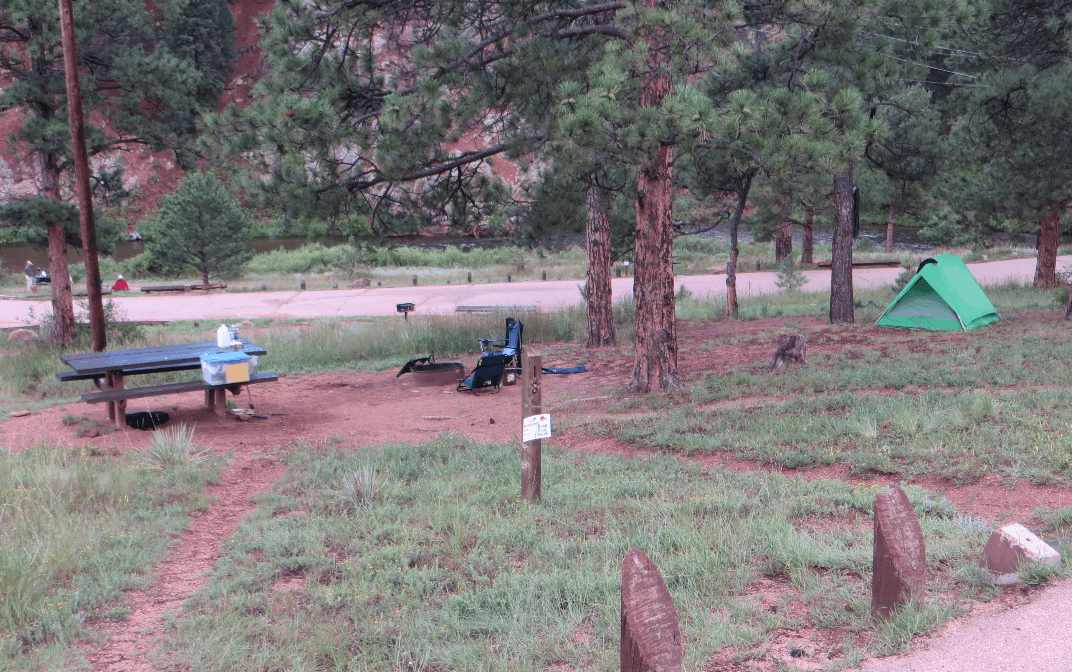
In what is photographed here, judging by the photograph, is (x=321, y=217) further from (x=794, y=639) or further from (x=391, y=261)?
(x=391, y=261)

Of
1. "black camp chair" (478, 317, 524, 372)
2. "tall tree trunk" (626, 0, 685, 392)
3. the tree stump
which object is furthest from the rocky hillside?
the tree stump

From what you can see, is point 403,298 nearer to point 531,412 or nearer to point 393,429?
point 393,429

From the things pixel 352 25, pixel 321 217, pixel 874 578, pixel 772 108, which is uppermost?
pixel 352 25

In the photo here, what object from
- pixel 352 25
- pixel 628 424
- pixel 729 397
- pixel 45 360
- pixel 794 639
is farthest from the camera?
pixel 45 360

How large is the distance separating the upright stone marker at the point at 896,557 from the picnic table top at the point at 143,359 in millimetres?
6852

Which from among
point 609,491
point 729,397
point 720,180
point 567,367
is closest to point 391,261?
point 720,180

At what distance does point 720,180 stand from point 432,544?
13.4m

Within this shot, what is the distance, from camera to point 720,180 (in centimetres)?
1658

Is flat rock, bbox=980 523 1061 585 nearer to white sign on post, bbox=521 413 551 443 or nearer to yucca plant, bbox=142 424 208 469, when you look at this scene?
white sign on post, bbox=521 413 551 443

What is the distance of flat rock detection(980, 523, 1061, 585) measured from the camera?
384 cm

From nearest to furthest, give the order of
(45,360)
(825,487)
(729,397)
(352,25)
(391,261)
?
(825,487) < (729,397) < (352,25) < (45,360) < (391,261)

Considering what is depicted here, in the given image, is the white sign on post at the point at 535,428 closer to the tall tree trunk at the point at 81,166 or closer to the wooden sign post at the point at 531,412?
the wooden sign post at the point at 531,412

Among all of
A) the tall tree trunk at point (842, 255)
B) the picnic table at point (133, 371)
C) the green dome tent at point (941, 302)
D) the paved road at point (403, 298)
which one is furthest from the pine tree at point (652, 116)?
the paved road at point (403, 298)

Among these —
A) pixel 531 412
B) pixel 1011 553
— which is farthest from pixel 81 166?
pixel 1011 553
